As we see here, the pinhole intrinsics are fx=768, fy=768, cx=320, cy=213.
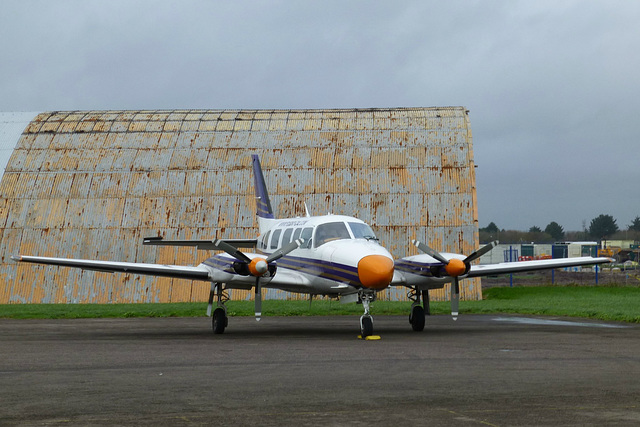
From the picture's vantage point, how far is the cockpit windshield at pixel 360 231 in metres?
20.5

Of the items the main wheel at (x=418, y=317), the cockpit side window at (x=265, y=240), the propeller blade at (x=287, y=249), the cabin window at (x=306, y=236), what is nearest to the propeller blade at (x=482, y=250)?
the main wheel at (x=418, y=317)

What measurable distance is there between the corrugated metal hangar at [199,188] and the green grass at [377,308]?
3.20 meters

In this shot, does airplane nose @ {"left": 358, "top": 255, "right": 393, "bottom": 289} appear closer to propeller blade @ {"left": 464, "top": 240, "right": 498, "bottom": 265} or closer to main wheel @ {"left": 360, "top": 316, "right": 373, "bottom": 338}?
main wheel @ {"left": 360, "top": 316, "right": 373, "bottom": 338}

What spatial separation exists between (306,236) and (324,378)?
34.6 ft

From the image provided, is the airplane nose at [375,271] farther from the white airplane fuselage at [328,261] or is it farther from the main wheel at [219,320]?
the main wheel at [219,320]

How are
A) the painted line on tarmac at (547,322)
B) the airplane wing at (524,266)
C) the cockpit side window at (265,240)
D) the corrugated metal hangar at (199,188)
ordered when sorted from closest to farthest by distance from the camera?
the painted line on tarmac at (547,322) < the airplane wing at (524,266) < the cockpit side window at (265,240) < the corrugated metal hangar at (199,188)

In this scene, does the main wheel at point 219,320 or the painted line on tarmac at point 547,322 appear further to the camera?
the painted line on tarmac at point 547,322

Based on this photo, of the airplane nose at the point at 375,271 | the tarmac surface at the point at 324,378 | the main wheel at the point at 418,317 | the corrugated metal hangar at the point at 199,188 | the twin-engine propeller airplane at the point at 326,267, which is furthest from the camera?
the corrugated metal hangar at the point at 199,188

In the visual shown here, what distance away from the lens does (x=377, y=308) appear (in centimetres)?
3194

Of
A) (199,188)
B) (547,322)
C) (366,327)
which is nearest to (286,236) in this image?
(366,327)

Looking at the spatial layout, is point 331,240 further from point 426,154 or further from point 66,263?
point 426,154

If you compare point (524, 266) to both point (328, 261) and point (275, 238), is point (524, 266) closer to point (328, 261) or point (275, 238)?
point (328, 261)

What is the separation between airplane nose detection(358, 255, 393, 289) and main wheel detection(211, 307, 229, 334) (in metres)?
4.55

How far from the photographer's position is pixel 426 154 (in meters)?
41.7
